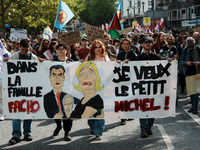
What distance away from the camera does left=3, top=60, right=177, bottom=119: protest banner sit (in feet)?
20.5

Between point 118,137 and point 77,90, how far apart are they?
1205 millimetres

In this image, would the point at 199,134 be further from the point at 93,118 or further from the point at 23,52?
the point at 23,52

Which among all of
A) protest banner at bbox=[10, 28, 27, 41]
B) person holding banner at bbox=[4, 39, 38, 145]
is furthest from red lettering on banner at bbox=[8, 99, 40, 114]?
protest banner at bbox=[10, 28, 27, 41]

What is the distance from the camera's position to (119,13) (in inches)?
564

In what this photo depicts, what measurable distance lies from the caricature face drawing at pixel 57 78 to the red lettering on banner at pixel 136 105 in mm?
1006

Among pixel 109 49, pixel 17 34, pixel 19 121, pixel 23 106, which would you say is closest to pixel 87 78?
A: pixel 23 106

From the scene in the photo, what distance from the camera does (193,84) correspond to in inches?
328

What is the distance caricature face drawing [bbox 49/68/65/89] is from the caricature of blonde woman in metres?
0.26

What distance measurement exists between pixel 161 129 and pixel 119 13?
794 centimetres

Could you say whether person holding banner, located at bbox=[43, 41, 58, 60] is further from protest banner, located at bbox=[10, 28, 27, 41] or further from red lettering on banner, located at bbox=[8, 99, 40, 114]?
red lettering on banner, located at bbox=[8, 99, 40, 114]

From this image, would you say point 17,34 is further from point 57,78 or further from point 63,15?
point 57,78

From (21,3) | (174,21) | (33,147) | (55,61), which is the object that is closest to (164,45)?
(55,61)

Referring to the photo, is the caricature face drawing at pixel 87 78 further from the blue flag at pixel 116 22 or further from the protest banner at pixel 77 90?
the blue flag at pixel 116 22

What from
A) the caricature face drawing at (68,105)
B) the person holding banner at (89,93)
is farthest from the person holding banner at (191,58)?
the caricature face drawing at (68,105)
